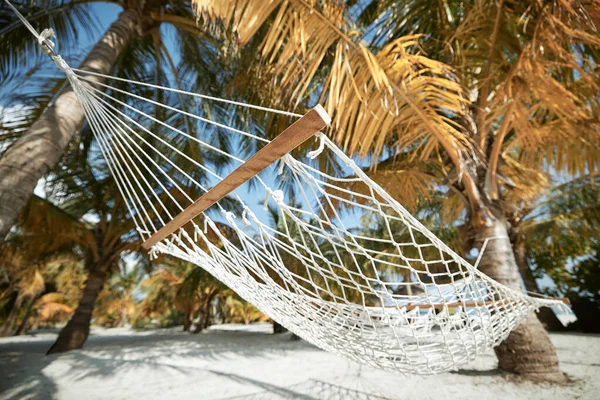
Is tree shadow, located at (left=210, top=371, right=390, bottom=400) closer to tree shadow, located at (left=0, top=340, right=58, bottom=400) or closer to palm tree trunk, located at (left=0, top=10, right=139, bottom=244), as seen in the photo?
tree shadow, located at (left=0, top=340, right=58, bottom=400)

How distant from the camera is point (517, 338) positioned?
219 cm

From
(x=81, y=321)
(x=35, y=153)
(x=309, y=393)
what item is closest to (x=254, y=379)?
(x=309, y=393)

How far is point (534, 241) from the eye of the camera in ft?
17.7

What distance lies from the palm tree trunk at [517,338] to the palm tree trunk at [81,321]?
4.53m

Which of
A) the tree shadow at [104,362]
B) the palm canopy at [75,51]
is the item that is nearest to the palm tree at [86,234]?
the tree shadow at [104,362]

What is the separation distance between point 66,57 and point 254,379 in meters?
3.35

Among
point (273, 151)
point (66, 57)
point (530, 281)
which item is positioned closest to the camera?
point (273, 151)

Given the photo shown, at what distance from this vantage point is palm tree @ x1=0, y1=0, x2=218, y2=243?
55.5 inches

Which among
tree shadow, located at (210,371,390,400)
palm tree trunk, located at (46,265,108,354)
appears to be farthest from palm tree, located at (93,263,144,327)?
tree shadow, located at (210,371,390,400)

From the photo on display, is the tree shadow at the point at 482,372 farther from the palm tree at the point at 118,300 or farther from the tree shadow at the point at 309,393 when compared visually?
the palm tree at the point at 118,300

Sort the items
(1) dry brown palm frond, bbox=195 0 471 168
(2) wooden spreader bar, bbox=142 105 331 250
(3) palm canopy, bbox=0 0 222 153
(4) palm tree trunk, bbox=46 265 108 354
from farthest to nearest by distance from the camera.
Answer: (4) palm tree trunk, bbox=46 265 108 354
(3) palm canopy, bbox=0 0 222 153
(1) dry brown palm frond, bbox=195 0 471 168
(2) wooden spreader bar, bbox=142 105 331 250

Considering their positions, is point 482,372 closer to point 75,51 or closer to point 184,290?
point 75,51

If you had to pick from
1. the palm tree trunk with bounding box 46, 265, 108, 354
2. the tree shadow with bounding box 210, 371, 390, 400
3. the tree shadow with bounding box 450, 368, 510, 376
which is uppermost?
the palm tree trunk with bounding box 46, 265, 108, 354

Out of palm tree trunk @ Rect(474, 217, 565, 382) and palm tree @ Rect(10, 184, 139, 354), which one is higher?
palm tree @ Rect(10, 184, 139, 354)
